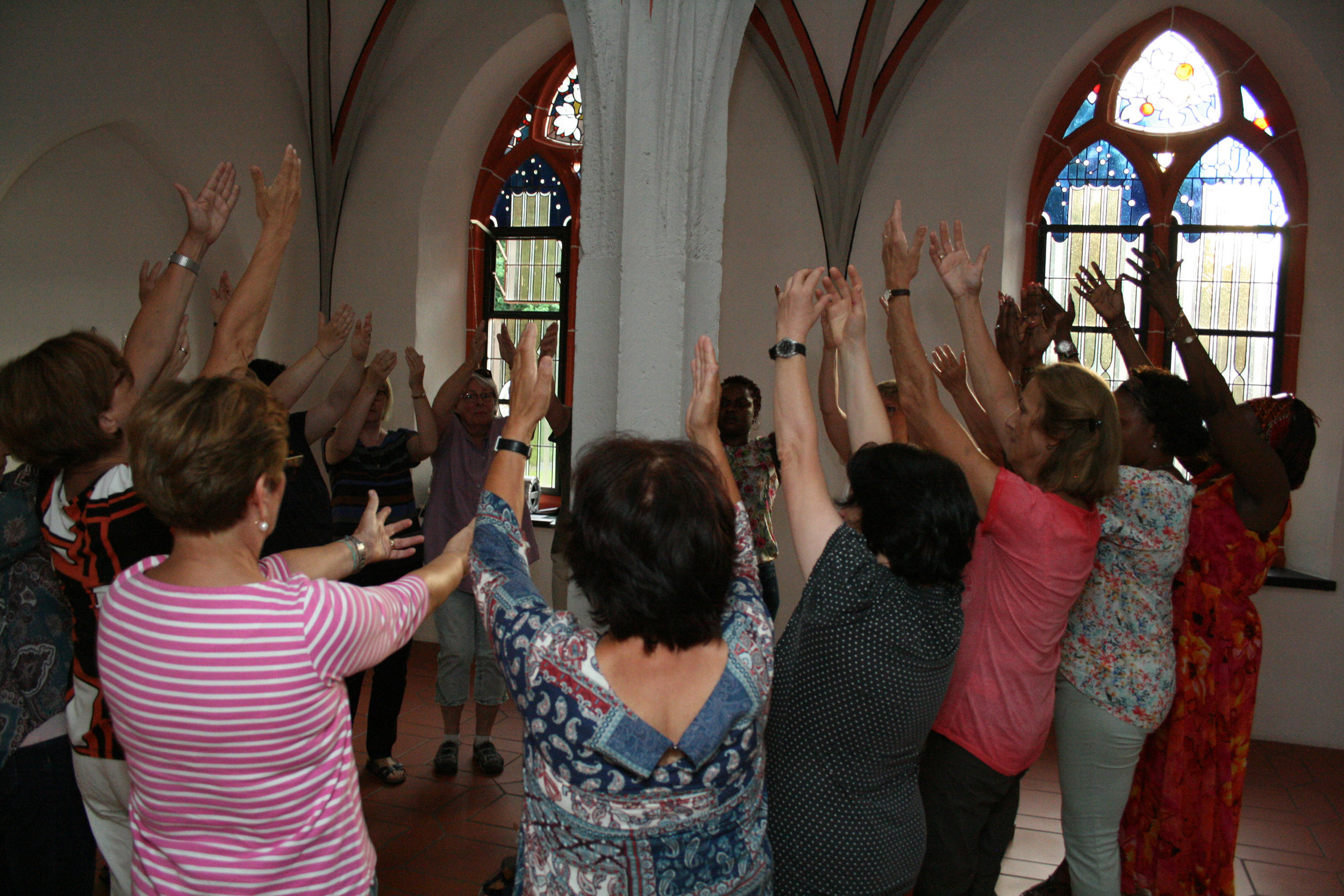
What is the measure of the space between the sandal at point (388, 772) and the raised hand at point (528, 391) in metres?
2.61

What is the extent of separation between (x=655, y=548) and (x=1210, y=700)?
2259 mm

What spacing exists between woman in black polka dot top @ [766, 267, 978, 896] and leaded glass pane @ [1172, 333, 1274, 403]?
441cm

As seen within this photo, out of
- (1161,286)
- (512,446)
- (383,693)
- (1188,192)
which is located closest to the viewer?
(512,446)

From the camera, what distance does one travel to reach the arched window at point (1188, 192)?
526 cm

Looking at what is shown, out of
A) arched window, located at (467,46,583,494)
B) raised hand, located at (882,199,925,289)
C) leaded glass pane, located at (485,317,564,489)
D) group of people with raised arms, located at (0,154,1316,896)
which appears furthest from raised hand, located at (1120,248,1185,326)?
leaded glass pane, located at (485,317,564,489)

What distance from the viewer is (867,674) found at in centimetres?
164

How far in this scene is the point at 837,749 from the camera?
1.67 metres

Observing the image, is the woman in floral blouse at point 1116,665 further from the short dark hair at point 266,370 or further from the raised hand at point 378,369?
the short dark hair at point 266,370

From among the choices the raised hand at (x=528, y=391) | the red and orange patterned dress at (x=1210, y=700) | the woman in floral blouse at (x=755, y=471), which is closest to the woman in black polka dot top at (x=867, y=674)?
the raised hand at (x=528, y=391)

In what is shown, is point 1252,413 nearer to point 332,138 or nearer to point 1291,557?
point 1291,557

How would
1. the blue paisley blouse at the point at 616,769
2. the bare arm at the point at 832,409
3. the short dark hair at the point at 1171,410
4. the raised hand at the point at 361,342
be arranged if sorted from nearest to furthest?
the blue paisley blouse at the point at 616,769
the short dark hair at the point at 1171,410
the bare arm at the point at 832,409
the raised hand at the point at 361,342

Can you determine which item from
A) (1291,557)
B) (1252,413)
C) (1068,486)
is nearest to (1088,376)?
(1068,486)

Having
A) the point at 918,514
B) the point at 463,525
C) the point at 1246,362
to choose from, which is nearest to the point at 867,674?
the point at 918,514

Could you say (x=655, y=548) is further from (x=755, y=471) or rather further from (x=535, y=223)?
→ (x=535, y=223)
